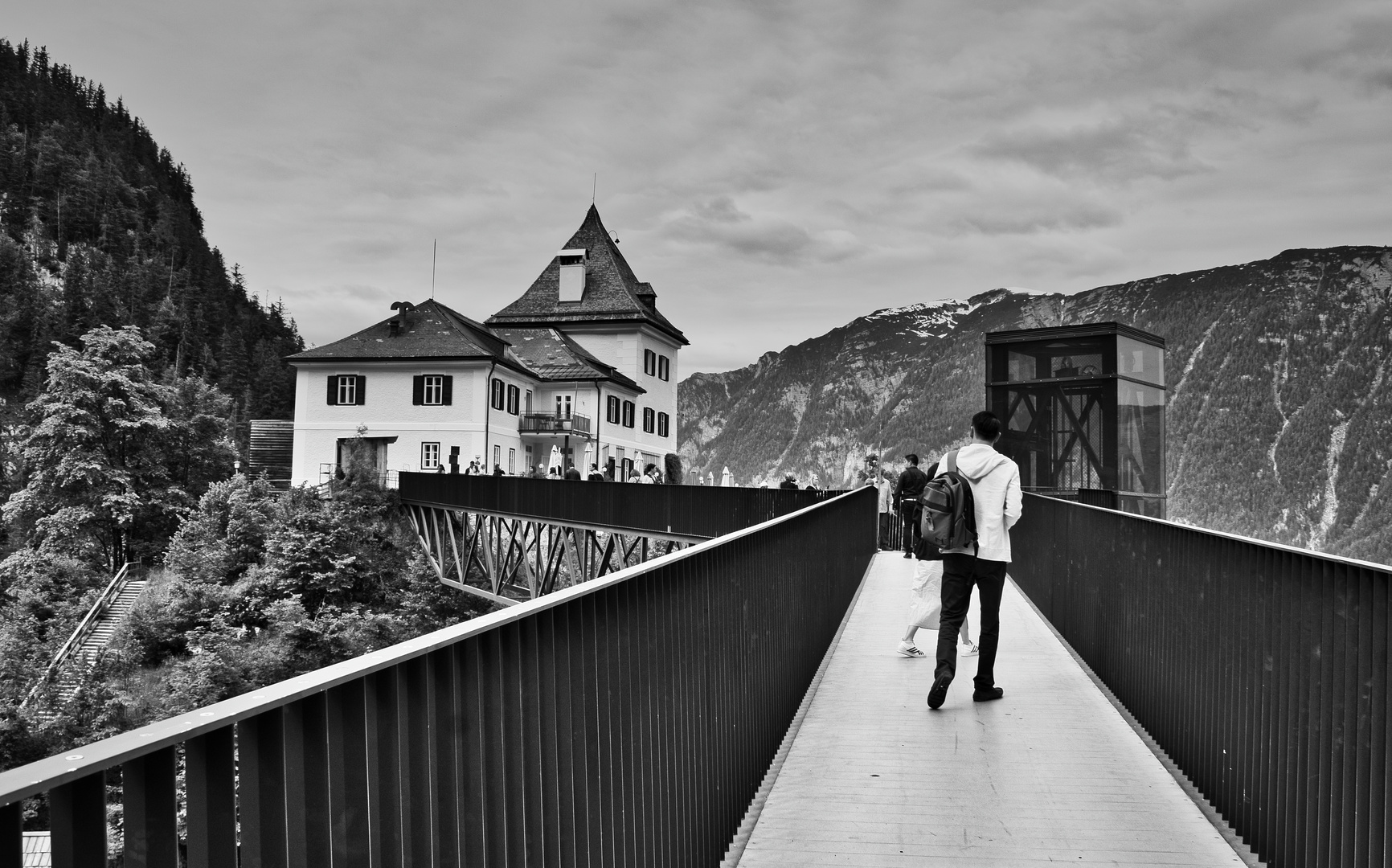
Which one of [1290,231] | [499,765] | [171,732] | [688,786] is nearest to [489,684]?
Result: [499,765]

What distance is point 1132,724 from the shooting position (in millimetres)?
8547

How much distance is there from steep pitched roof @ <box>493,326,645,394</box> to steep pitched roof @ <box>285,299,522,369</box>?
362 cm

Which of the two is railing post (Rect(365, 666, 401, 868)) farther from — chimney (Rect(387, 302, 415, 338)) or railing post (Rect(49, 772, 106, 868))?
chimney (Rect(387, 302, 415, 338))

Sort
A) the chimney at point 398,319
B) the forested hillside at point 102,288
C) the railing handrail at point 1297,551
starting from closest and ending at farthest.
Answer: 1. the railing handrail at point 1297,551
2. the chimney at point 398,319
3. the forested hillside at point 102,288

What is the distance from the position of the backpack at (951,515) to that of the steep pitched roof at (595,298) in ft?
222

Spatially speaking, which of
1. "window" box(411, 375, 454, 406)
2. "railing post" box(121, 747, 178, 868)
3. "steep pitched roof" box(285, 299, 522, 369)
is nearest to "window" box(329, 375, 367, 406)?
"steep pitched roof" box(285, 299, 522, 369)

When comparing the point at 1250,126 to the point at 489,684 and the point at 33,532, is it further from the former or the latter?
the point at 489,684

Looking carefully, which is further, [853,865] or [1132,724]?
[1132,724]

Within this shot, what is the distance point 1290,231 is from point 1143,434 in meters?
187

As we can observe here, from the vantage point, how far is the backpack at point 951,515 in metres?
8.67

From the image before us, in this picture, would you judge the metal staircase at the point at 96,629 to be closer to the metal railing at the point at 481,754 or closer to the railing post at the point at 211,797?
the metal railing at the point at 481,754

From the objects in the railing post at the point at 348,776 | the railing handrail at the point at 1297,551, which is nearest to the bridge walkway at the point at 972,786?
the railing handrail at the point at 1297,551

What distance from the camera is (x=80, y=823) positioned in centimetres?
158

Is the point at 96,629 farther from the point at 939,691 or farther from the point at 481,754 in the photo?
the point at 481,754
